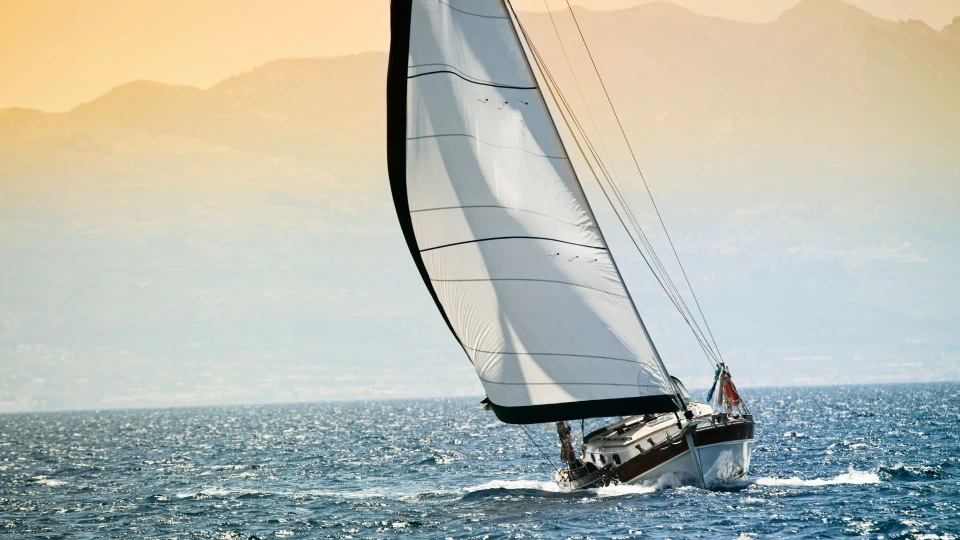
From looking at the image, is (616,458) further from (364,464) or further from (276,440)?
(276,440)

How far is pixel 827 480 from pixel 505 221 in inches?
589

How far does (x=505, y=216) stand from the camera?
2691 centimetres

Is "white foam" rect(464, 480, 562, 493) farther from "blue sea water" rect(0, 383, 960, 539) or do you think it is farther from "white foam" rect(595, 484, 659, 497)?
"white foam" rect(595, 484, 659, 497)


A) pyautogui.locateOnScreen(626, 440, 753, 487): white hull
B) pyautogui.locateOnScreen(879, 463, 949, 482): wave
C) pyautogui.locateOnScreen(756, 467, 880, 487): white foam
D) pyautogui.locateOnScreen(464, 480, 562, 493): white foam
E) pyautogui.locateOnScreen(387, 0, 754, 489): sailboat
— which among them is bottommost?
pyautogui.locateOnScreen(464, 480, 562, 493): white foam

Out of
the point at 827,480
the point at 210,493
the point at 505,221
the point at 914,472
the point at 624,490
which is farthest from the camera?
the point at 210,493

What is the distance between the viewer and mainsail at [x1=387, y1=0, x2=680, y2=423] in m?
26.7

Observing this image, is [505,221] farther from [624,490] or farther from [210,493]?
[210,493]

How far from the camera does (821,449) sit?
155 feet

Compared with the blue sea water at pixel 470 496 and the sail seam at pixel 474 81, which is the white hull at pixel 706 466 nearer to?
the blue sea water at pixel 470 496

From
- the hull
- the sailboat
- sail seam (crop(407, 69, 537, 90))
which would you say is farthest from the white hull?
sail seam (crop(407, 69, 537, 90))

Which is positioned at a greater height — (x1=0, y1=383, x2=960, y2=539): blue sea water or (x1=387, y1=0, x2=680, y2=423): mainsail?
(x1=387, y1=0, x2=680, y2=423): mainsail

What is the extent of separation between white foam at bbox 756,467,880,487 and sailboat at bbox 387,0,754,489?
7.39 meters

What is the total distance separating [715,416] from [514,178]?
8.49 m

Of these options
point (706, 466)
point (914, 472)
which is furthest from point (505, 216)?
point (914, 472)
